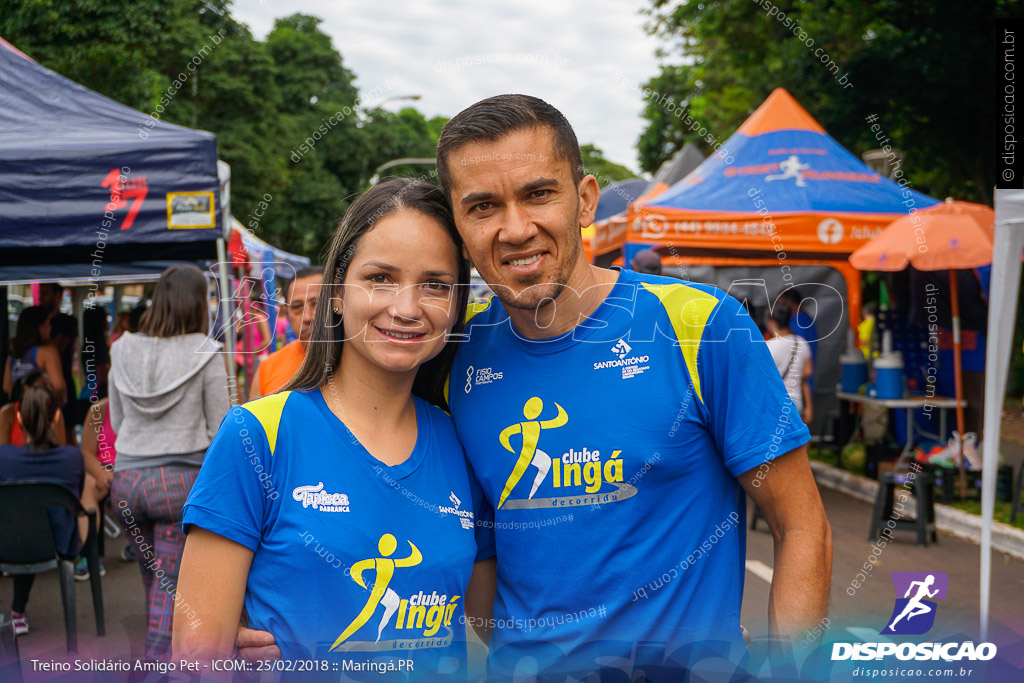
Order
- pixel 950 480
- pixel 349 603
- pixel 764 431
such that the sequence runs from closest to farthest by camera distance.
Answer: pixel 349 603, pixel 764 431, pixel 950 480

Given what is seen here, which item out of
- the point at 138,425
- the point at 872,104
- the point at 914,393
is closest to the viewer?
the point at 138,425

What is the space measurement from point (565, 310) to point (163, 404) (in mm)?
3010

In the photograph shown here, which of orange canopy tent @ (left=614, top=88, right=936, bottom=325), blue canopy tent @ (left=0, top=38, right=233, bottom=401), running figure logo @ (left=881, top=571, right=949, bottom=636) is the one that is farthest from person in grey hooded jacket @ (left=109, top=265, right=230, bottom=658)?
orange canopy tent @ (left=614, top=88, right=936, bottom=325)

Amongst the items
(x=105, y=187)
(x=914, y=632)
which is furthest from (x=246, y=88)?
(x=914, y=632)

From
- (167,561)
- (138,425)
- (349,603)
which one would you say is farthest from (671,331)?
(138,425)

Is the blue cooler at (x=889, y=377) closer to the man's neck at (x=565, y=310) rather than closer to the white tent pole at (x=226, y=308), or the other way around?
the white tent pole at (x=226, y=308)

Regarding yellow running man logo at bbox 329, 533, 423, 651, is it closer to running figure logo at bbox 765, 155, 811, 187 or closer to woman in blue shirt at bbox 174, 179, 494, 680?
woman in blue shirt at bbox 174, 179, 494, 680

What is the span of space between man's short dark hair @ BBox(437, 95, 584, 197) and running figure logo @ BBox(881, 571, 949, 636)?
1132 mm

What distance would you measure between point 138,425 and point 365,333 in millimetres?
2938

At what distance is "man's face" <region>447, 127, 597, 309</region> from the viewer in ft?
5.14

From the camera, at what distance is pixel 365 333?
5.04ft

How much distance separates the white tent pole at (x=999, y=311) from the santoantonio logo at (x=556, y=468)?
8.10 ft

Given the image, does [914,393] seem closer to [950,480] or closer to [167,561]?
[950,480]

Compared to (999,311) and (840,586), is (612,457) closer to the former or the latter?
(999,311)
